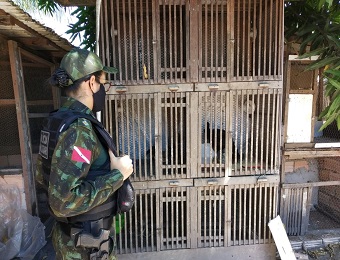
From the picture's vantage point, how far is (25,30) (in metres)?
2.73

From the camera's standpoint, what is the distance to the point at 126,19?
277cm

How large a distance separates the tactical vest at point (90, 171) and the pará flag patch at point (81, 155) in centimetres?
14

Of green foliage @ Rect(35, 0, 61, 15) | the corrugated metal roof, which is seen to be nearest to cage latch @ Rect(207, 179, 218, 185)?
the corrugated metal roof

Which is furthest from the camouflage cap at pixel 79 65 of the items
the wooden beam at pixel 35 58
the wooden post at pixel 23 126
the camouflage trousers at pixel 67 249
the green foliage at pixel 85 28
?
the green foliage at pixel 85 28

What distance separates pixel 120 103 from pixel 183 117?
0.62 m

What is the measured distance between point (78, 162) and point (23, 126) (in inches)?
81.2

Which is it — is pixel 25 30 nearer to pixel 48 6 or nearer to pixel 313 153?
pixel 48 6

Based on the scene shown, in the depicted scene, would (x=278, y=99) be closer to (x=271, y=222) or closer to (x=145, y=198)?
(x=271, y=222)

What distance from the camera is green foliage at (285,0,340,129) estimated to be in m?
2.71

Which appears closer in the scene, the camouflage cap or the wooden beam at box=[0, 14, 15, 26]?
the camouflage cap

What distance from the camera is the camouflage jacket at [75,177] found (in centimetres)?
146

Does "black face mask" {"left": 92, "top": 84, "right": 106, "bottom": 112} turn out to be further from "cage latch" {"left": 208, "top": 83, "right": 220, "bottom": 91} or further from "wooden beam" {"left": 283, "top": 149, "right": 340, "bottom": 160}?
"wooden beam" {"left": 283, "top": 149, "right": 340, "bottom": 160}

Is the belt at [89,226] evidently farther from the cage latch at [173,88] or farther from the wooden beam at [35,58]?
the wooden beam at [35,58]

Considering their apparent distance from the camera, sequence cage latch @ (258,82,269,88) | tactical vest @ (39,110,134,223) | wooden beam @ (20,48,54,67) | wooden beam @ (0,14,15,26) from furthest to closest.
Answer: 1. wooden beam @ (20,48,54,67)
2. cage latch @ (258,82,269,88)
3. wooden beam @ (0,14,15,26)
4. tactical vest @ (39,110,134,223)
